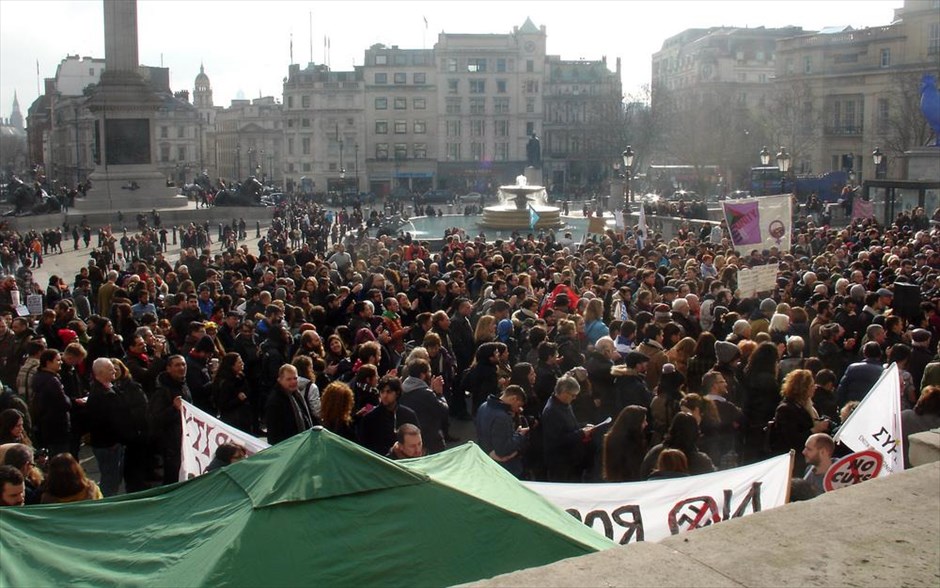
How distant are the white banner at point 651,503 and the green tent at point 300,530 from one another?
39.1 inches

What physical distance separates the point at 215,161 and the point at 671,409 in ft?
489

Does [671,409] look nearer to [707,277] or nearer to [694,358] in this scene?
[694,358]

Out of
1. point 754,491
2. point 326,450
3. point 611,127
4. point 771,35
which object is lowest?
point 754,491

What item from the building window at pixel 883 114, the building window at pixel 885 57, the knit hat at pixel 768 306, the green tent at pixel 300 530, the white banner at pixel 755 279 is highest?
the building window at pixel 885 57

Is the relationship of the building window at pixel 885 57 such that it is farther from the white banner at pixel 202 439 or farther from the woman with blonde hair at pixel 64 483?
the woman with blonde hair at pixel 64 483

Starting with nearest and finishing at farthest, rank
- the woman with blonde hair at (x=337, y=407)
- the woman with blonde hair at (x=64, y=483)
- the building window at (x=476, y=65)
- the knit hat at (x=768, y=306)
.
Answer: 1. the woman with blonde hair at (x=64, y=483)
2. the woman with blonde hair at (x=337, y=407)
3. the knit hat at (x=768, y=306)
4. the building window at (x=476, y=65)

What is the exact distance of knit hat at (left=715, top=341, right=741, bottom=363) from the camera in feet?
32.1

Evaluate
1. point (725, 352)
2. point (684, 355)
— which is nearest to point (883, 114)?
point (684, 355)

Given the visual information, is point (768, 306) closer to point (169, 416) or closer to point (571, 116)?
point (169, 416)

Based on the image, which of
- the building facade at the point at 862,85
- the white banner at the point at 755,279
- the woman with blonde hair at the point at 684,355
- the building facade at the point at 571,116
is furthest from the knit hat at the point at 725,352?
the building facade at the point at 571,116

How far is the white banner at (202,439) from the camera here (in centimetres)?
764

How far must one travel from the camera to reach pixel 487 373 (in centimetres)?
1105

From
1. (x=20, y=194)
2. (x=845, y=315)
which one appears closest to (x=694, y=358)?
(x=845, y=315)

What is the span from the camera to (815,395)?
9.36m
